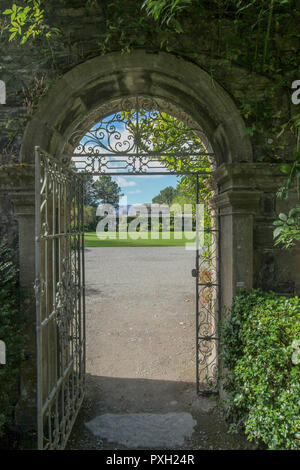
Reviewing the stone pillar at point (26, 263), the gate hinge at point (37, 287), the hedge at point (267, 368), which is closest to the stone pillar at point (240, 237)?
the hedge at point (267, 368)

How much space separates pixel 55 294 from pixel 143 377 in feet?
7.97

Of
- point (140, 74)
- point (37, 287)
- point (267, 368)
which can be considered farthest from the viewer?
point (140, 74)

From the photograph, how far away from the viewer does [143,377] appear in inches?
176

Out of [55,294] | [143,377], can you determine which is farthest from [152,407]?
[55,294]

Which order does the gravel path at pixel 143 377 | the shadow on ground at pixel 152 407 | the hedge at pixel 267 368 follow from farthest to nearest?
the gravel path at pixel 143 377
the shadow on ground at pixel 152 407
the hedge at pixel 267 368

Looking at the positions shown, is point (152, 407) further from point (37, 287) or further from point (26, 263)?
point (37, 287)

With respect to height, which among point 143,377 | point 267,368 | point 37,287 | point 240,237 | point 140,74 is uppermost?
point 140,74

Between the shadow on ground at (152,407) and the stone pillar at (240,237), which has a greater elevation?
the stone pillar at (240,237)

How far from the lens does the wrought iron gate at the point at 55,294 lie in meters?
2.31

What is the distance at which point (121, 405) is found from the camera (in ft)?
12.3

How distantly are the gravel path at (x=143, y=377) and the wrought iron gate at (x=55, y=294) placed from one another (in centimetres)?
36

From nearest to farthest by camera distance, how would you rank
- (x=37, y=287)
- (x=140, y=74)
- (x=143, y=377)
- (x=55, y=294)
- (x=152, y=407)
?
1. (x=37, y=287)
2. (x=55, y=294)
3. (x=140, y=74)
4. (x=152, y=407)
5. (x=143, y=377)

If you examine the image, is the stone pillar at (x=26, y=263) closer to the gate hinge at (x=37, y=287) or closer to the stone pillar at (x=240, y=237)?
the gate hinge at (x=37, y=287)

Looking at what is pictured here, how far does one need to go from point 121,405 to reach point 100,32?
166 inches
